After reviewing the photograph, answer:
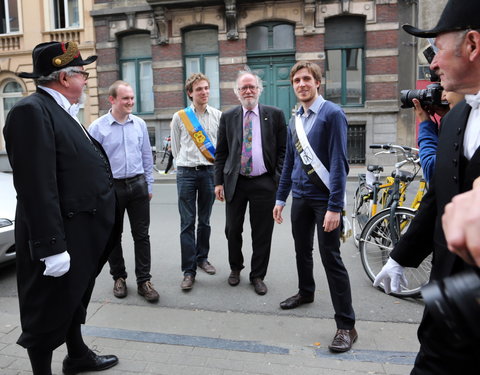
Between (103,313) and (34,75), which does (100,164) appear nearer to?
(34,75)

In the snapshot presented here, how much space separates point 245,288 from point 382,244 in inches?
59.3

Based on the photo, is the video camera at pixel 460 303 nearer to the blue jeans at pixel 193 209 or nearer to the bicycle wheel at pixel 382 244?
the bicycle wheel at pixel 382 244

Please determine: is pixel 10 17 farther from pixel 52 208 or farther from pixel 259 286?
pixel 52 208

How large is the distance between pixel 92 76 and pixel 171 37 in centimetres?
349

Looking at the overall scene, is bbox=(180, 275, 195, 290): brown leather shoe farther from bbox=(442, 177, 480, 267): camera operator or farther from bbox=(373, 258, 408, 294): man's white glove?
bbox=(442, 177, 480, 267): camera operator

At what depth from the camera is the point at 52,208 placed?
2221mm

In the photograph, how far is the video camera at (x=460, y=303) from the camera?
0.92 metres

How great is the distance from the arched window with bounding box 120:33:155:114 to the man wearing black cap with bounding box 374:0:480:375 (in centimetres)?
1587

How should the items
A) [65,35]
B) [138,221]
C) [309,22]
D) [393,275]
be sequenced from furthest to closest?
1. [65,35]
2. [309,22]
3. [138,221]
4. [393,275]

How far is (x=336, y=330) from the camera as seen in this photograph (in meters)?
3.31

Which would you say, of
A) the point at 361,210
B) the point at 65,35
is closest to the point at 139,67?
the point at 65,35

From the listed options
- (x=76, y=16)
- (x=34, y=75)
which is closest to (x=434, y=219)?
(x=34, y=75)

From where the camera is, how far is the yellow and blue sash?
4.54 meters

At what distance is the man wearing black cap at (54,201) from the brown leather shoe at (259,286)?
6.04 feet
